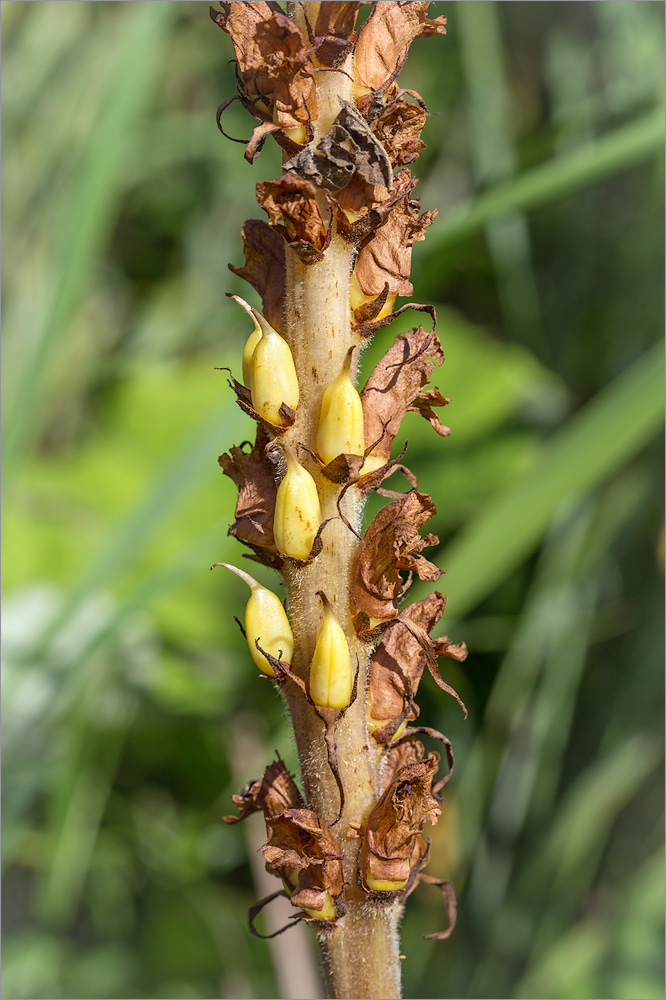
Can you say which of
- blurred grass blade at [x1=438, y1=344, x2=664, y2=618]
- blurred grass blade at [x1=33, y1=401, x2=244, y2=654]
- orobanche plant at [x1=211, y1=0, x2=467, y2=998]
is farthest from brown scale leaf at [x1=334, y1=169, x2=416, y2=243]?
blurred grass blade at [x1=33, y1=401, x2=244, y2=654]

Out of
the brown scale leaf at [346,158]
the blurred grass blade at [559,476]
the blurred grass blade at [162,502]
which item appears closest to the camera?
the brown scale leaf at [346,158]

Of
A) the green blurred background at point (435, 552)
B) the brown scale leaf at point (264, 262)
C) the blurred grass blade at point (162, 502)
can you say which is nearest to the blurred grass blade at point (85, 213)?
the green blurred background at point (435, 552)

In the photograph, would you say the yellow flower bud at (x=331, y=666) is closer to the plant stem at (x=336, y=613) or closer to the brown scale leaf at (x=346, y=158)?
the plant stem at (x=336, y=613)

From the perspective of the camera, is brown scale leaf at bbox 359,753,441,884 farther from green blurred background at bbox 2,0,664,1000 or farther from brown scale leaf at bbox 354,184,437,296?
green blurred background at bbox 2,0,664,1000

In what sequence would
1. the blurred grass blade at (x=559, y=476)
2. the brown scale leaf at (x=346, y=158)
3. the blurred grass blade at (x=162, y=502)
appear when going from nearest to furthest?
the brown scale leaf at (x=346, y=158) < the blurred grass blade at (x=559, y=476) < the blurred grass blade at (x=162, y=502)

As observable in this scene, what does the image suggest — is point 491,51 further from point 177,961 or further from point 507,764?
point 177,961

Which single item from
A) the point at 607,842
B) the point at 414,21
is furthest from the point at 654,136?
the point at 607,842

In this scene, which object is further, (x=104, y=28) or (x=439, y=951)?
(x=104, y=28)
